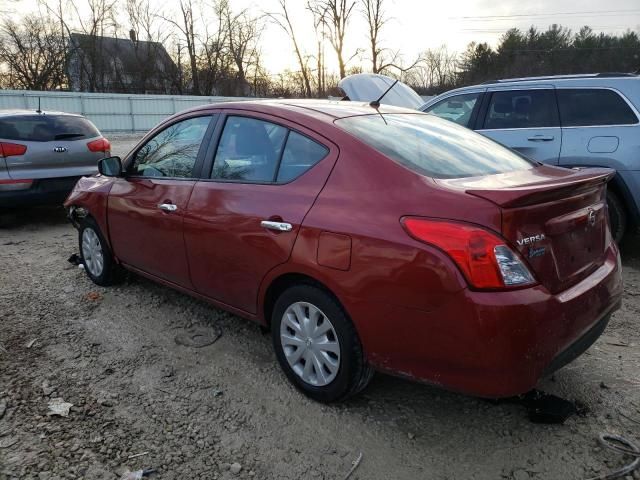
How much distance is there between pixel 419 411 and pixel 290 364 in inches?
30.2

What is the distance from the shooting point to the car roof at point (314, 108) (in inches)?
121

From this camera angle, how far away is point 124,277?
15.9 ft

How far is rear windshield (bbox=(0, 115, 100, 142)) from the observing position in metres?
6.75

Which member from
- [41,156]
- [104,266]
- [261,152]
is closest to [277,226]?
[261,152]

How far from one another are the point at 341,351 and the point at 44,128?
20.5 feet

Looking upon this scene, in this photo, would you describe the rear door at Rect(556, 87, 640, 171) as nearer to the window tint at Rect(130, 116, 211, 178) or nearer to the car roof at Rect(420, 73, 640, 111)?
the car roof at Rect(420, 73, 640, 111)

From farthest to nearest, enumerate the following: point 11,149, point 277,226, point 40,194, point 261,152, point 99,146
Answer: point 99,146 < point 40,194 < point 11,149 < point 261,152 < point 277,226

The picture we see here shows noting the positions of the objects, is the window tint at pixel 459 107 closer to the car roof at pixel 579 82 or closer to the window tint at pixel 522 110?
the car roof at pixel 579 82

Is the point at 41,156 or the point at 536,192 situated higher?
the point at 41,156

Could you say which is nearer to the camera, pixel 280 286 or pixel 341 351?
pixel 341 351

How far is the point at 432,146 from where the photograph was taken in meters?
2.93

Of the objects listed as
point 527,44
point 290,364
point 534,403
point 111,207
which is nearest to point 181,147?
point 111,207

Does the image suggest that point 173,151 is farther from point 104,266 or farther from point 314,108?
point 104,266

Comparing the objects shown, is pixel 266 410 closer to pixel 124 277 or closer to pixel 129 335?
pixel 129 335
